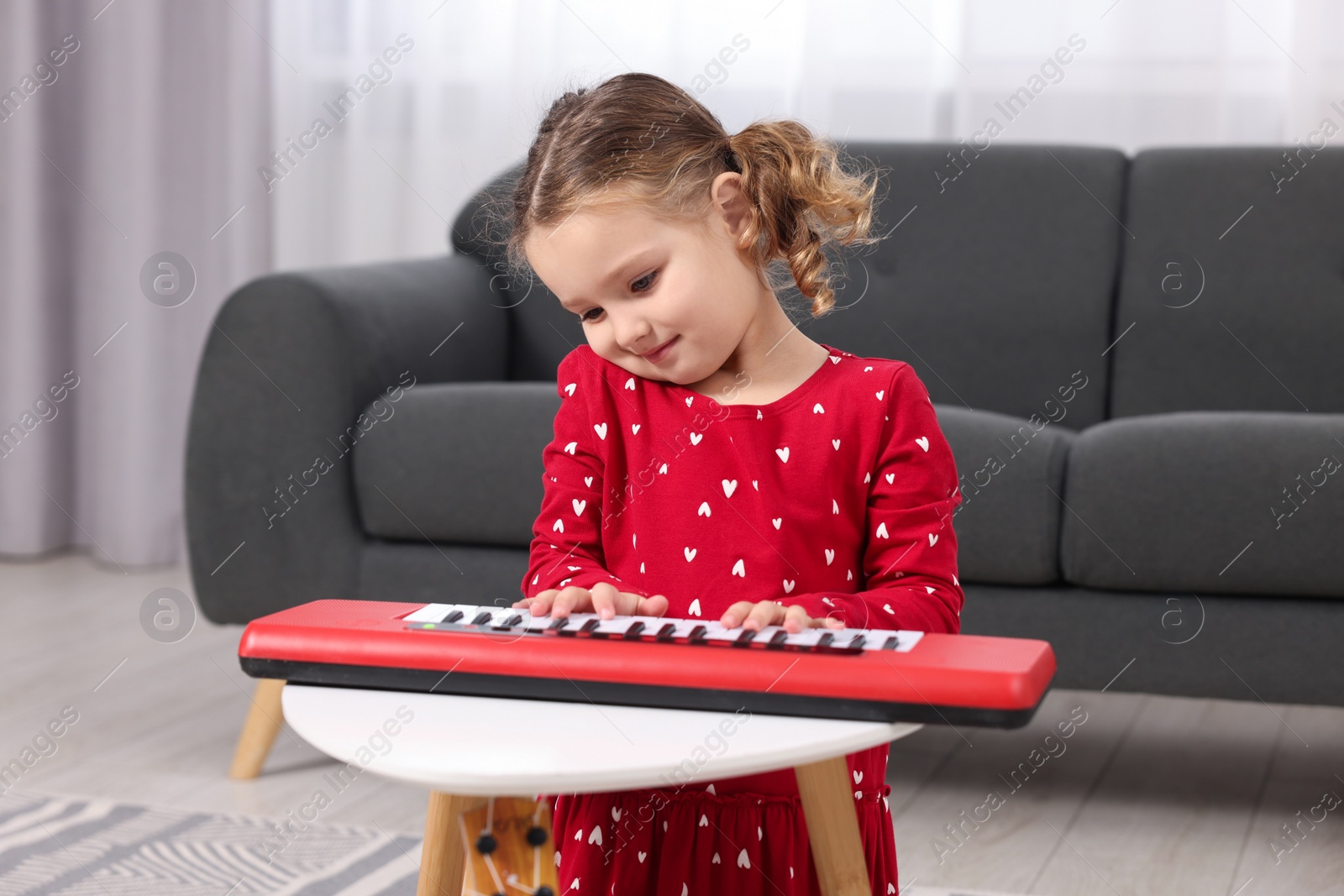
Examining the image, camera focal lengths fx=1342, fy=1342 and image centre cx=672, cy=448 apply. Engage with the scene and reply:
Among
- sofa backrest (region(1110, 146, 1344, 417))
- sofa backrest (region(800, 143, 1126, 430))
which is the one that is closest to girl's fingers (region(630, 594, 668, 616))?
sofa backrest (region(800, 143, 1126, 430))

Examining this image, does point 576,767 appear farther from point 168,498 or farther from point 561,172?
point 168,498

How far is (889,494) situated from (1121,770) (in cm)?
100

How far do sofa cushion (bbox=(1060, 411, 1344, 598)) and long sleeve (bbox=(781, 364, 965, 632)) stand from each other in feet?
2.09

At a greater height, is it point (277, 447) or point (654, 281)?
point (654, 281)

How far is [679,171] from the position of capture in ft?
2.76

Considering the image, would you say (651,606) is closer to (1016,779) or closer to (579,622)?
(579,622)

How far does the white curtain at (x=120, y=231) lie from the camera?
269 centimetres

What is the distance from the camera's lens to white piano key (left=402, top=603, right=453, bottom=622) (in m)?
0.64

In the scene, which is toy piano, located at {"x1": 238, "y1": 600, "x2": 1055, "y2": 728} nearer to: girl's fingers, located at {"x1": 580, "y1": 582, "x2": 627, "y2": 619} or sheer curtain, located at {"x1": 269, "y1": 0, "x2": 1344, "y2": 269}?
girl's fingers, located at {"x1": 580, "y1": 582, "x2": 627, "y2": 619}

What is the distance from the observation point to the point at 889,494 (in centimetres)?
85

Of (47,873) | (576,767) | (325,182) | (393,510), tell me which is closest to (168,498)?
(325,182)

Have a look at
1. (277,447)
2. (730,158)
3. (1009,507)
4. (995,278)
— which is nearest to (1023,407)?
(995,278)

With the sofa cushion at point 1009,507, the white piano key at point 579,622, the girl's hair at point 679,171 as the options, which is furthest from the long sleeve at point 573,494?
the sofa cushion at point 1009,507

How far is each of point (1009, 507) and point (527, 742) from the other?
3.38ft
